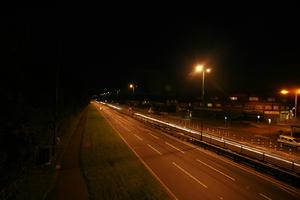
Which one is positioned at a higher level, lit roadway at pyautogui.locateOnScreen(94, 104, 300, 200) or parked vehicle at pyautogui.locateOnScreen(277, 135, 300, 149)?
parked vehicle at pyautogui.locateOnScreen(277, 135, 300, 149)

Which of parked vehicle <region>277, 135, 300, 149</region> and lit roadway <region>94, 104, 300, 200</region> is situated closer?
lit roadway <region>94, 104, 300, 200</region>

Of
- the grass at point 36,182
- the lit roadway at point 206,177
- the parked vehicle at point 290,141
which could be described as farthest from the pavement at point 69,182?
the parked vehicle at point 290,141

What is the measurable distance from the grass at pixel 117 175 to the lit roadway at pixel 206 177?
0.90m

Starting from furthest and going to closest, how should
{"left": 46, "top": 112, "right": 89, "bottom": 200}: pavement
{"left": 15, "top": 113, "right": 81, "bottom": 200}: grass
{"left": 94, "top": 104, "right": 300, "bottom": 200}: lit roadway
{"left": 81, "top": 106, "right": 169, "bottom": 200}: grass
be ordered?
1. {"left": 94, "top": 104, "right": 300, "bottom": 200}: lit roadway
2. {"left": 81, "top": 106, "right": 169, "bottom": 200}: grass
3. {"left": 46, "top": 112, "right": 89, "bottom": 200}: pavement
4. {"left": 15, "top": 113, "right": 81, "bottom": 200}: grass

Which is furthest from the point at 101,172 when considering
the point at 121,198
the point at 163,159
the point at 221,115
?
the point at 221,115

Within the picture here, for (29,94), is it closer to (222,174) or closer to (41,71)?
(41,71)

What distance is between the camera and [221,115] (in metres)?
75.0

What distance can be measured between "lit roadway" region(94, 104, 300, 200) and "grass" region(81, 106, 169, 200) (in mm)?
900

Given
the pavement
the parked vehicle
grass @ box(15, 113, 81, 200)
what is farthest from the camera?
the parked vehicle

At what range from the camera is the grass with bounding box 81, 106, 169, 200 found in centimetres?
1545

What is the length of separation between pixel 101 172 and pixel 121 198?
5.31m

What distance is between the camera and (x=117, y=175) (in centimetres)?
1905

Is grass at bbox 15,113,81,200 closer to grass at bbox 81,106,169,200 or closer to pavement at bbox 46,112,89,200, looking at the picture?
pavement at bbox 46,112,89,200

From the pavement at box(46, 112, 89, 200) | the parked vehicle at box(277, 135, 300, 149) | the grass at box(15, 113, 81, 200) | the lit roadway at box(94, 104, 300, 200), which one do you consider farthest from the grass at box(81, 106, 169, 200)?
the parked vehicle at box(277, 135, 300, 149)
